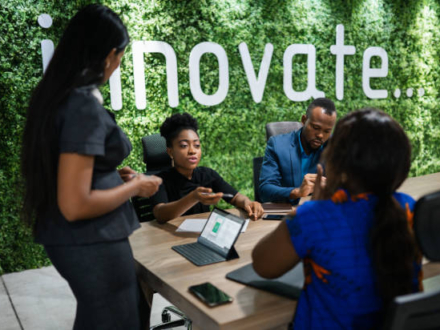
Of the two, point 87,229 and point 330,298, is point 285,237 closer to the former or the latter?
point 330,298

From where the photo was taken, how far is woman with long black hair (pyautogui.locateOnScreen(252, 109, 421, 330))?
1.06 meters

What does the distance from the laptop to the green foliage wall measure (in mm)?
2414

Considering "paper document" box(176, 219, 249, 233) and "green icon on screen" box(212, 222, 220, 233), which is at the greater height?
"green icon on screen" box(212, 222, 220, 233)

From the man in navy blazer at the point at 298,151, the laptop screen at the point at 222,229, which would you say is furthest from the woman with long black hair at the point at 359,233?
the man in navy blazer at the point at 298,151

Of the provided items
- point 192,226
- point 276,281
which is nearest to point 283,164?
point 192,226

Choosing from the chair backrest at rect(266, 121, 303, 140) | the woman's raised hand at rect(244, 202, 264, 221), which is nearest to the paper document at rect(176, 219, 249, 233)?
the woman's raised hand at rect(244, 202, 264, 221)

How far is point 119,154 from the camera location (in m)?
1.33

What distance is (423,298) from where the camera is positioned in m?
0.86

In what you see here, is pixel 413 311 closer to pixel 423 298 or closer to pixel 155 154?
pixel 423 298

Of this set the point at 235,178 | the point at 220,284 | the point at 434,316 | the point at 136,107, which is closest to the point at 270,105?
the point at 235,178

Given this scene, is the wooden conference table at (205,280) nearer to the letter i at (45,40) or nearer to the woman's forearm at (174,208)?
the woman's forearm at (174,208)

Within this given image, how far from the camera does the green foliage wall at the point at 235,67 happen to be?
11.7 ft

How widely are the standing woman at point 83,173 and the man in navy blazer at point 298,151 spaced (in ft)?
4.88

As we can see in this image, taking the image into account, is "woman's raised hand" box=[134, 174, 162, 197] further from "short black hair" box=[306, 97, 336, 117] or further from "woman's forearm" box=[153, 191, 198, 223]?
"short black hair" box=[306, 97, 336, 117]
